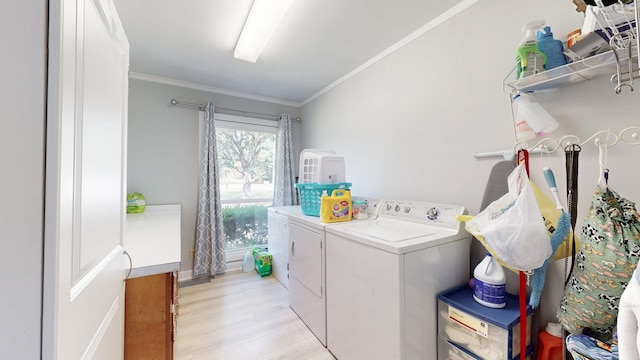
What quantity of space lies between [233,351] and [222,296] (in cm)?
90

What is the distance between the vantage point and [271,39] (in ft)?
6.84

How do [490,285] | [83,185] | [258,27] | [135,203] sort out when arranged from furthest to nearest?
[135,203], [258,27], [490,285], [83,185]

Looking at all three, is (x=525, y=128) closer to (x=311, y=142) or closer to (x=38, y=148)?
(x=38, y=148)

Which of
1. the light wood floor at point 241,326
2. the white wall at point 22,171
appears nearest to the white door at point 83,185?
the white wall at point 22,171

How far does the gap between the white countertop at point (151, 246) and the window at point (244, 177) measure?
3.56ft

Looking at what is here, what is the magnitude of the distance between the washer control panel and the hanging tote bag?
25.0 inches

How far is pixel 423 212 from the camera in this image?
1.76m

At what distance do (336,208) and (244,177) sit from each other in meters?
2.01

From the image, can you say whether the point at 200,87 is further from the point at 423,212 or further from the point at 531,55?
the point at 531,55

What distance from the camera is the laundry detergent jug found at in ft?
6.13

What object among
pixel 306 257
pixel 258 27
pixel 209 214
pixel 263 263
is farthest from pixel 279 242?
pixel 258 27

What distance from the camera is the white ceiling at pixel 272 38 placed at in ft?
5.50

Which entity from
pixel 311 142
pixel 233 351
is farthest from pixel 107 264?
pixel 311 142

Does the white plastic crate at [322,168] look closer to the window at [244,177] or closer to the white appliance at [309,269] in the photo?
the white appliance at [309,269]
